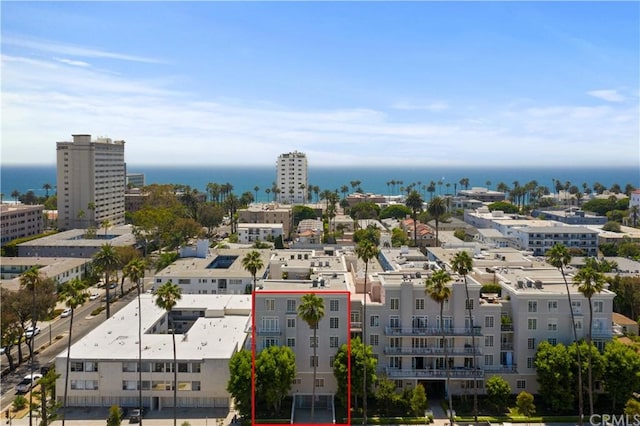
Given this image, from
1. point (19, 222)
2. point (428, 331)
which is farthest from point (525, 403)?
point (19, 222)

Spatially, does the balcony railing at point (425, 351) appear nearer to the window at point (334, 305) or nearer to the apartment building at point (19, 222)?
the window at point (334, 305)

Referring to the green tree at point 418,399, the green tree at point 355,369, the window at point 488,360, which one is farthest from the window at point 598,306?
the green tree at point 355,369

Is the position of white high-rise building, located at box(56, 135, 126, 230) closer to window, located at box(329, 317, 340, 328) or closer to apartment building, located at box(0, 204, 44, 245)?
apartment building, located at box(0, 204, 44, 245)

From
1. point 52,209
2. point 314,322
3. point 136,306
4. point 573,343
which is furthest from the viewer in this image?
point 52,209

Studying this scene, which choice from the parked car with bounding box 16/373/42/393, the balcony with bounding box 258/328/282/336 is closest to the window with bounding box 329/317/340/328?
the balcony with bounding box 258/328/282/336

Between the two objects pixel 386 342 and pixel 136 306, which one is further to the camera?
pixel 136 306

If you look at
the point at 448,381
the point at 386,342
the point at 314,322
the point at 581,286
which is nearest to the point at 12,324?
the point at 314,322

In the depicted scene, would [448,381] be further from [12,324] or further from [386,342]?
[12,324]

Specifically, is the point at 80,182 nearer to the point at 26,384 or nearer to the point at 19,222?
the point at 19,222
